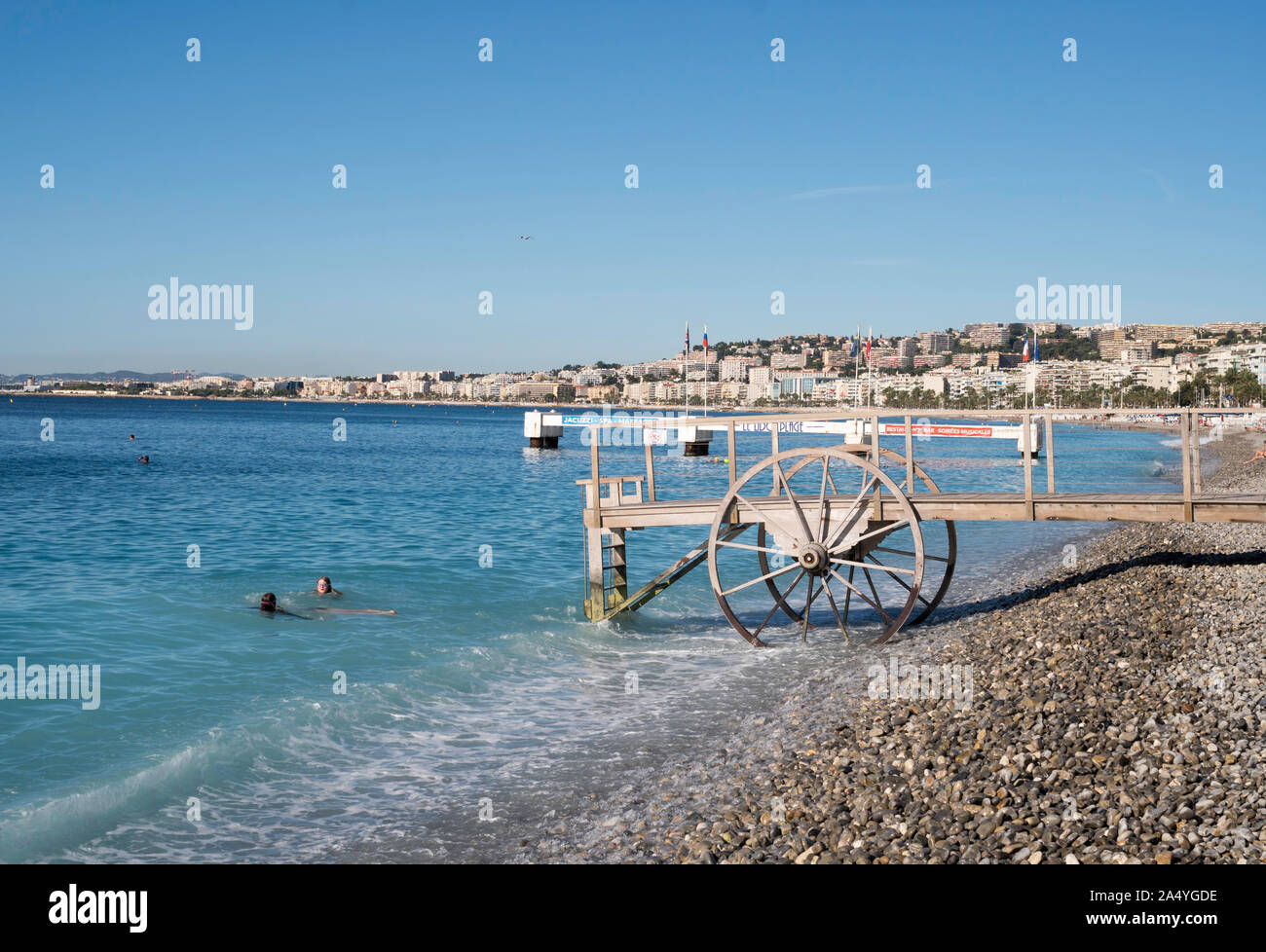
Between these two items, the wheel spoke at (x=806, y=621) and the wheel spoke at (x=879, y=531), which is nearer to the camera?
the wheel spoke at (x=879, y=531)

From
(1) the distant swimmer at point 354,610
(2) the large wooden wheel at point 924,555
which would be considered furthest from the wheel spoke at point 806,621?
(1) the distant swimmer at point 354,610

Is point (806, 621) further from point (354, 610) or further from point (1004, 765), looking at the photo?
point (354, 610)

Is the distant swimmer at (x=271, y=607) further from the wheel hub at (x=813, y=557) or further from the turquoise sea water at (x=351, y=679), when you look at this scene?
the wheel hub at (x=813, y=557)

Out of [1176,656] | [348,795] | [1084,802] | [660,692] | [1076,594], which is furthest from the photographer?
[1076,594]

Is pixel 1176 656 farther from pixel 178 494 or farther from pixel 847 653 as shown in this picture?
pixel 178 494

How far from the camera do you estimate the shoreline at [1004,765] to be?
5.87 metres

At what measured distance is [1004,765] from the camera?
23.1ft

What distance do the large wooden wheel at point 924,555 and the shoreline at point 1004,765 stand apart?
2157mm
